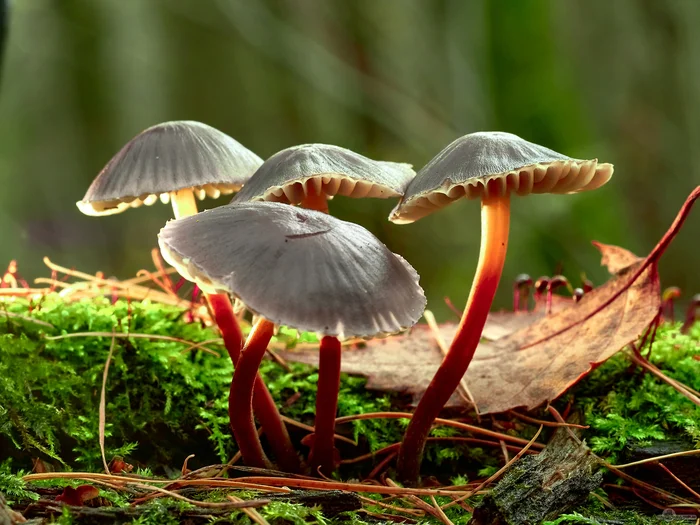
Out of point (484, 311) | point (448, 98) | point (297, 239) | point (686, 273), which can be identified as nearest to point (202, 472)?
point (297, 239)

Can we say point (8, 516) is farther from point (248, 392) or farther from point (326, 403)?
point (326, 403)

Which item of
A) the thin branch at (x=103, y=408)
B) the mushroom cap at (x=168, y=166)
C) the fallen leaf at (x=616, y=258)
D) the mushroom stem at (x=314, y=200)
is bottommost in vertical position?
the thin branch at (x=103, y=408)

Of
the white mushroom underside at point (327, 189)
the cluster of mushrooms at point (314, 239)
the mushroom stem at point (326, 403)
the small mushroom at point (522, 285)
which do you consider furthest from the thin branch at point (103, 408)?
the small mushroom at point (522, 285)

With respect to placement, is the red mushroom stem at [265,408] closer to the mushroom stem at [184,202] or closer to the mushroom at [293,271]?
the mushroom at [293,271]

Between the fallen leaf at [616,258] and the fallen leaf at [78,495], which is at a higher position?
the fallen leaf at [616,258]

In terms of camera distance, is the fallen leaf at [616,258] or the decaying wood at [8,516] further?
the fallen leaf at [616,258]

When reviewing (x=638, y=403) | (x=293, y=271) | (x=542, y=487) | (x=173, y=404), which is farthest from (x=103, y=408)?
(x=638, y=403)

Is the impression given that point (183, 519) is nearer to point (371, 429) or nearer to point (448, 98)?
point (371, 429)
